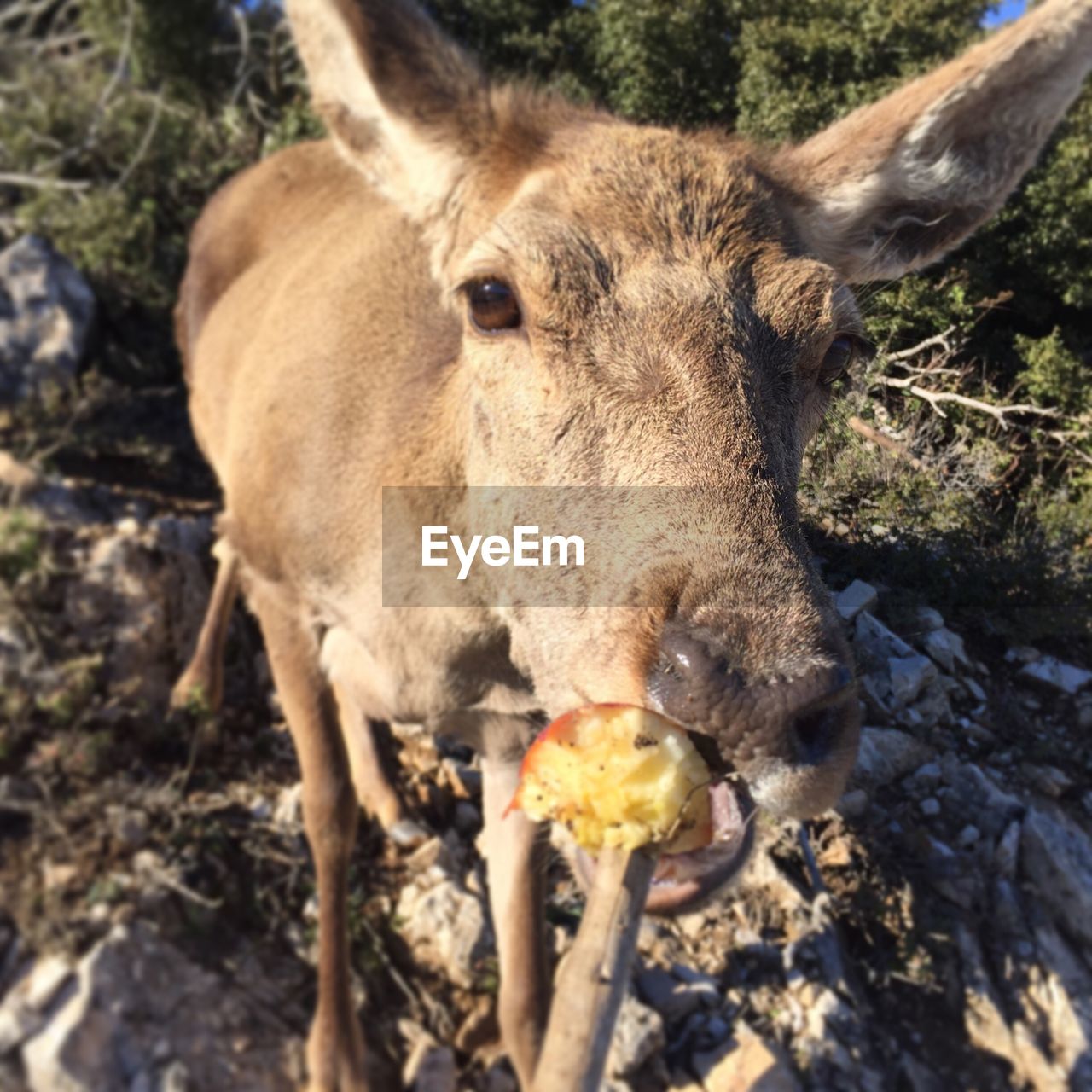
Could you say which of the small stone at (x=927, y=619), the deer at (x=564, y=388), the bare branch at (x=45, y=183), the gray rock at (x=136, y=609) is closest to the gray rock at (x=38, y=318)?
the bare branch at (x=45, y=183)

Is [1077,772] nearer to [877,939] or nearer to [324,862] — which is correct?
[877,939]

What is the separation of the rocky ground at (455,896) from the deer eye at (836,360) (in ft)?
1.62

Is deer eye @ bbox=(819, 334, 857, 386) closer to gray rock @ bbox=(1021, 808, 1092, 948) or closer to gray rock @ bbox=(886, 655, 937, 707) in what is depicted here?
gray rock @ bbox=(886, 655, 937, 707)

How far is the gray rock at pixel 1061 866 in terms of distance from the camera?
10.2 feet

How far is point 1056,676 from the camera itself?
287 cm

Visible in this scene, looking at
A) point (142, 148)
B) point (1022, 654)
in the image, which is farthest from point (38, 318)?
point (1022, 654)

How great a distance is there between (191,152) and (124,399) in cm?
297

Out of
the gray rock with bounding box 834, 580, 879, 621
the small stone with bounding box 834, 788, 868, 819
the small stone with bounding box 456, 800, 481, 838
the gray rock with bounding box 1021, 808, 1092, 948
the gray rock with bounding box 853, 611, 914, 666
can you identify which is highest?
the gray rock with bounding box 834, 580, 879, 621

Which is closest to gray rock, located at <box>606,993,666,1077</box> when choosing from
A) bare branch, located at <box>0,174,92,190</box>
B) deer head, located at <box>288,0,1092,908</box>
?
deer head, located at <box>288,0,1092,908</box>

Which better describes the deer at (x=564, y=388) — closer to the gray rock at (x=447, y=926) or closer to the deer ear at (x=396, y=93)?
the deer ear at (x=396, y=93)

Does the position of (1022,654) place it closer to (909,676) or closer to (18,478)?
(909,676)

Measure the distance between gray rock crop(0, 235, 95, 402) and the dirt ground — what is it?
1442 millimetres

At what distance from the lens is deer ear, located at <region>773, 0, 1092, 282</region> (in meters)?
2.51

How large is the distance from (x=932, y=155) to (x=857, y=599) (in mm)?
1506
